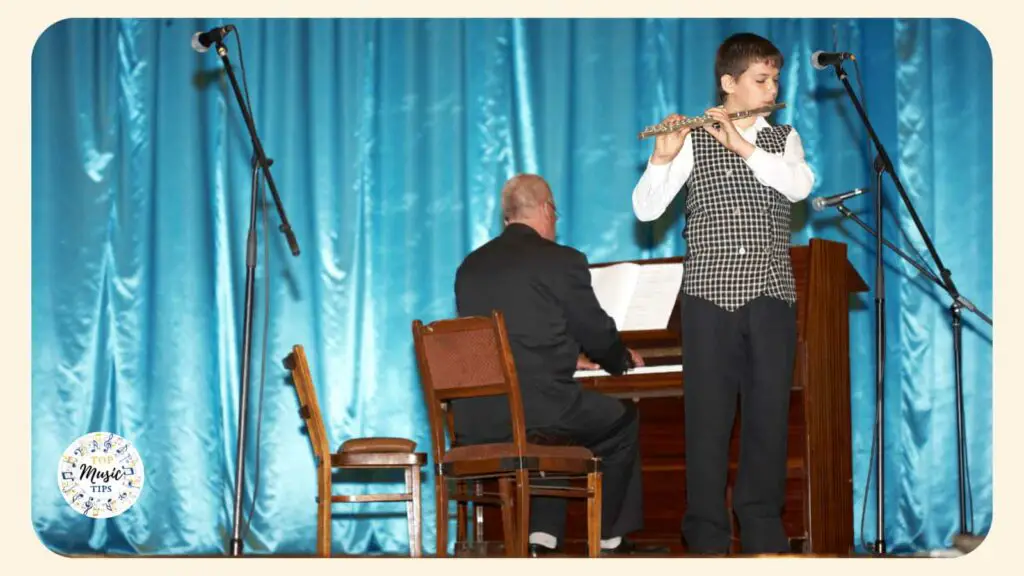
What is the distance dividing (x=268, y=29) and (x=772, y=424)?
9.86 ft

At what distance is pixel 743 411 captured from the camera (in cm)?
396

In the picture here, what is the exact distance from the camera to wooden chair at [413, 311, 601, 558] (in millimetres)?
4039

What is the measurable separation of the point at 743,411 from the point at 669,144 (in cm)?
79

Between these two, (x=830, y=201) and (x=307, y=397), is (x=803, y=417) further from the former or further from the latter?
(x=307, y=397)

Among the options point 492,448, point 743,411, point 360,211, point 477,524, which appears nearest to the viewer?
point 743,411

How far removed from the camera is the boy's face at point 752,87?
3.91m

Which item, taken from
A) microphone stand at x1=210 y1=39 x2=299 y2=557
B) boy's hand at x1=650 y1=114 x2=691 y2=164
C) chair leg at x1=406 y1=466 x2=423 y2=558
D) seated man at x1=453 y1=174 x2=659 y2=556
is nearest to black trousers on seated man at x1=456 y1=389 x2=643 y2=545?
seated man at x1=453 y1=174 x2=659 y2=556

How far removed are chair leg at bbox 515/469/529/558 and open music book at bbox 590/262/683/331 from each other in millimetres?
839

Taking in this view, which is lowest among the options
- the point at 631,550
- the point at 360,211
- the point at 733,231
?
the point at 631,550

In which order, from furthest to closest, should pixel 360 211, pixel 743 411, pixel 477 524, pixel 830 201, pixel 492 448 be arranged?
pixel 360 211 → pixel 477 524 → pixel 830 201 → pixel 492 448 → pixel 743 411

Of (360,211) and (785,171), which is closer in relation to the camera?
(785,171)

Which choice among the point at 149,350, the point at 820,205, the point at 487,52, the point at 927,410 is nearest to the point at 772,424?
the point at 820,205

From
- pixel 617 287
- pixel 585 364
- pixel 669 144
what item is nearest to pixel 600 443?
pixel 585 364

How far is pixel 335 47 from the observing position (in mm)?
5844
